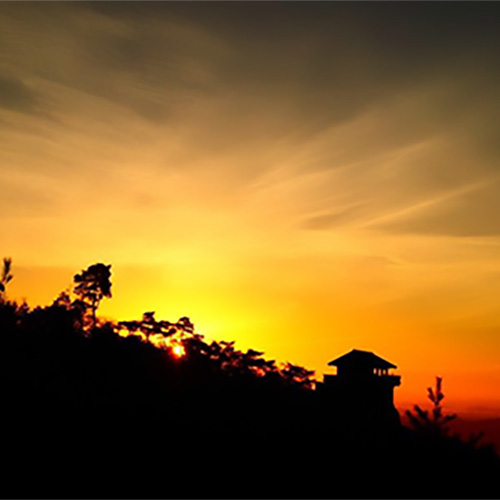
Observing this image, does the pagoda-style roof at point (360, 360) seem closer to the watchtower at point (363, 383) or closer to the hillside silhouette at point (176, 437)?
the watchtower at point (363, 383)

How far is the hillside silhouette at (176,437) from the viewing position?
11539mm

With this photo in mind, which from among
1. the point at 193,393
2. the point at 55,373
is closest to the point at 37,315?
the point at 55,373

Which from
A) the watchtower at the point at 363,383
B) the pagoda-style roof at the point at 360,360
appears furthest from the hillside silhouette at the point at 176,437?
the pagoda-style roof at the point at 360,360

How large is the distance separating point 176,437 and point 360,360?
30659 millimetres

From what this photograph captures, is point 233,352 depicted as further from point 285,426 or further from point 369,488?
point 369,488

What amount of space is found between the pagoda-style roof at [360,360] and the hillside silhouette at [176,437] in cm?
2071

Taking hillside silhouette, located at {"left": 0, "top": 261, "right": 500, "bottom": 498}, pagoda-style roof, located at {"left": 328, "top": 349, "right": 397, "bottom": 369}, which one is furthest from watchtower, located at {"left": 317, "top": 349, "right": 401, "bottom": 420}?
hillside silhouette, located at {"left": 0, "top": 261, "right": 500, "bottom": 498}

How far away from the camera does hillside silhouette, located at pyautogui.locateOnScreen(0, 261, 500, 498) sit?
1154 centimetres

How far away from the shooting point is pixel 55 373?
1694 cm

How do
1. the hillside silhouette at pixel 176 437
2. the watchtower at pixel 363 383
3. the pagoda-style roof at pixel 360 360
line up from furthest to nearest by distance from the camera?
the pagoda-style roof at pixel 360 360
the watchtower at pixel 363 383
the hillside silhouette at pixel 176 437

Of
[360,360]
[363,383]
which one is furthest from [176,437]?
[360,360]

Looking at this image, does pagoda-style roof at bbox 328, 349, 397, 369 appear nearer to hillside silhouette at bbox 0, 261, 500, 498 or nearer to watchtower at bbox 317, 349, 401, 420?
watchtower at bbox 317, 349, 401, 420

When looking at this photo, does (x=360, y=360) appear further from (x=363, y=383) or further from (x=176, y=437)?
(x=176, y=437)

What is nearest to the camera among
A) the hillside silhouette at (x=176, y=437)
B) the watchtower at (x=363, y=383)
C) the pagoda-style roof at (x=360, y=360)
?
the hillside silhouette at (x=176, y=437)
